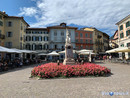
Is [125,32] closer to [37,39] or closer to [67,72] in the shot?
[67,72]

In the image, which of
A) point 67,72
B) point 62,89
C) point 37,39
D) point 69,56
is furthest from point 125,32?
point 37,39

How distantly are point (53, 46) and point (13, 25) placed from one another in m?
15.5

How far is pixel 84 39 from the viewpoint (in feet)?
146

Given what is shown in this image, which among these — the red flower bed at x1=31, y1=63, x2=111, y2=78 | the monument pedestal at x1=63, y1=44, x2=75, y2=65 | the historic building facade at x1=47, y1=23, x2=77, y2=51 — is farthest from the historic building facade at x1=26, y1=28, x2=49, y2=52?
the red flower bed at x1=31, y1=63, x2=111, y2=78

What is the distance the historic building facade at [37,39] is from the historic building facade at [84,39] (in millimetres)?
12959

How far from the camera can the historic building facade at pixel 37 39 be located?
1588 inches

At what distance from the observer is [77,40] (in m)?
43.4

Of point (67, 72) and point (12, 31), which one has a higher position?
point (12, 31)

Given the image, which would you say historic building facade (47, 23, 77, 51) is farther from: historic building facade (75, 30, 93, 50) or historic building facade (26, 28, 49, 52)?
historic building facade (75, 30, 93, 50)

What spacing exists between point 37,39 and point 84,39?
65.7 feet

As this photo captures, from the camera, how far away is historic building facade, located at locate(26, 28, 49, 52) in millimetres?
40344

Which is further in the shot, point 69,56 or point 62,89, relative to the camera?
point 69,56

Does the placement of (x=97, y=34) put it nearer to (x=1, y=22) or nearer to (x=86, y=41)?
(x=86, y=41)

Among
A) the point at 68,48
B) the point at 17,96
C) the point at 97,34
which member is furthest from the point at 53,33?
the point at 17,96
